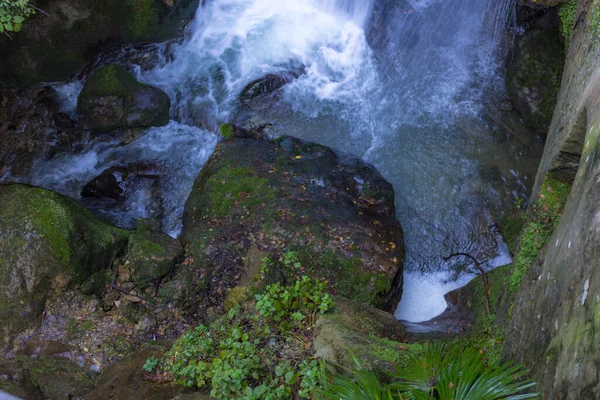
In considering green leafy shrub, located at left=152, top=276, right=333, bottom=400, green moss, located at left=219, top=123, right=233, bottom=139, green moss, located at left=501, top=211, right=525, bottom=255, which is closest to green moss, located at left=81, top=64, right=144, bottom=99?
green moss, located at left=219, top=123, right=233, bottom=139

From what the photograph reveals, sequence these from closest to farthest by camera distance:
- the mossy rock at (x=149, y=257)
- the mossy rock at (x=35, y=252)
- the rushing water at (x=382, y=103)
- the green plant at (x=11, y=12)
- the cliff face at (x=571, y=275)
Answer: the cliff face at (x=571, y=275)
the green plant at (x=11, y=12)
the mossy rock at (x=35, y=252)
the mossy rock at (x=149, y=257)
the rushing water at (x=382, y=103)

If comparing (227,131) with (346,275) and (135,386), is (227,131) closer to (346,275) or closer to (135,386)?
(346,275)

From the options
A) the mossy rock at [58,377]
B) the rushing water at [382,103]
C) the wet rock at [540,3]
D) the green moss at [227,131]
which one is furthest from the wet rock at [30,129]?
the wet rock at [540,3]

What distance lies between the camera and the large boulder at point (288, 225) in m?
6.14

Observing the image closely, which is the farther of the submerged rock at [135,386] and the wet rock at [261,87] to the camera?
the wet rock at [261,87]

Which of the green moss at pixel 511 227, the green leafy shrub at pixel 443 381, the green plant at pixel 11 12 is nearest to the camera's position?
the green leafy shrub at pixel 443 381

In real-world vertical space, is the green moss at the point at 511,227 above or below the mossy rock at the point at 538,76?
below

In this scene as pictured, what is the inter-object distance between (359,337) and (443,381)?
4.30ft

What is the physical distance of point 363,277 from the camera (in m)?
6.11

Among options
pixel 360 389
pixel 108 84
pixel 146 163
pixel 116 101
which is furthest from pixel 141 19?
pixel 360 389

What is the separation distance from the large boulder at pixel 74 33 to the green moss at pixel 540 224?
24.9 ft

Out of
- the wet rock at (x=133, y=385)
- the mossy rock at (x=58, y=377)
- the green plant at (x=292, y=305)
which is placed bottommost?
the mossy rock at (x=58, y=377)

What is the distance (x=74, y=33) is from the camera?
28.0 ft

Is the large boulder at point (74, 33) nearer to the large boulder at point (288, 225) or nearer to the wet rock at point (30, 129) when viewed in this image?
the wet rock at point (30, 129)
